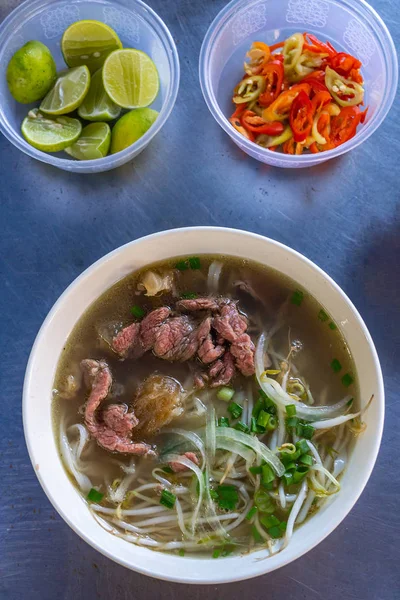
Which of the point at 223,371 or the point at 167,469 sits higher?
the point at 223,371

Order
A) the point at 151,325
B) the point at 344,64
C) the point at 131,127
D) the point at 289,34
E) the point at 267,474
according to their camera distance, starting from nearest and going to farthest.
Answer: the point at 267,474, the point at 151,325, the point at 131,127, the point at 344,64, the point at 289,34

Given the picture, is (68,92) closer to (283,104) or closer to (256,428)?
(283,104)

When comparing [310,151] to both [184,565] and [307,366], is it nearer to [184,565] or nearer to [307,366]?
[307,366]

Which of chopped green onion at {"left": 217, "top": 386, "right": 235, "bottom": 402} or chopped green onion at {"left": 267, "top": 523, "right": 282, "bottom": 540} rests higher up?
chopped green onion at {"left": 217, "top": 386, "right": 235, "bottom": 402}

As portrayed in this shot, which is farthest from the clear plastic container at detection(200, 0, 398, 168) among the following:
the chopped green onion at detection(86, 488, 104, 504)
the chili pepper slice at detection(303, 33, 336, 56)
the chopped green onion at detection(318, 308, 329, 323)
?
the chopped green onion at detection(86, 488, 104, 504)

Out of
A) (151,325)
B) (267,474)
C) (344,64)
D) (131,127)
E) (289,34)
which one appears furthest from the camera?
(289,34)

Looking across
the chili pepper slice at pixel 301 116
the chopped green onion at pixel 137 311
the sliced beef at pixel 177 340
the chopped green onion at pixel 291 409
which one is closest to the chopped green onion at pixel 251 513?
the chopped green onion at pixel 291 409

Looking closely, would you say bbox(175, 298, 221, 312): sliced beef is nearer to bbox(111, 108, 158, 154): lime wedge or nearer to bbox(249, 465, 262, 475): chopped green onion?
bbox(249, 465, 262, 475): chopped green onion

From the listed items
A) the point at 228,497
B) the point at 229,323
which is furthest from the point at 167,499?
the point at 229,323
